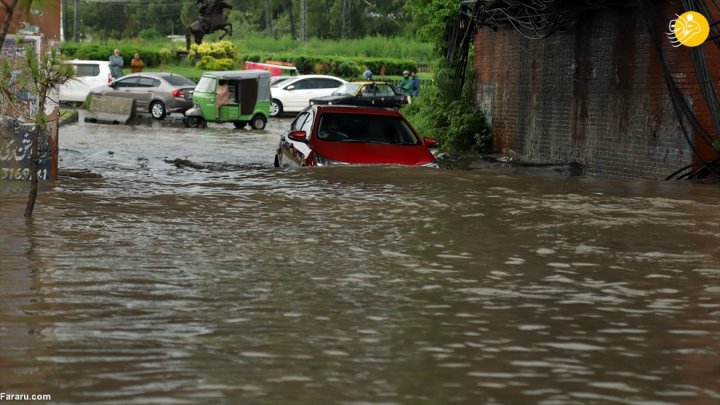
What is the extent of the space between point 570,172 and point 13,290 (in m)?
13.2

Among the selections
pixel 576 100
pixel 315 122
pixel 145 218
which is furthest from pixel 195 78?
pixel 145 218

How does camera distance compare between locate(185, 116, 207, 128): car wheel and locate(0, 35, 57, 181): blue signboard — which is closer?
locate(0, 35, 57, 181): blue signboard

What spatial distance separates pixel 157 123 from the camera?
3703 cm

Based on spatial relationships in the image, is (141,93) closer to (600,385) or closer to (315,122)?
(315,122)

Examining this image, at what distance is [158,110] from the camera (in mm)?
39125

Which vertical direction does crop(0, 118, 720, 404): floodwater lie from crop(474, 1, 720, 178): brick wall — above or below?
below

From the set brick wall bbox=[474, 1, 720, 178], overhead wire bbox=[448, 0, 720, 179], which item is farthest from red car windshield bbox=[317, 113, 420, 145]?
brick wall bbox=[474, 1, 720, 178]

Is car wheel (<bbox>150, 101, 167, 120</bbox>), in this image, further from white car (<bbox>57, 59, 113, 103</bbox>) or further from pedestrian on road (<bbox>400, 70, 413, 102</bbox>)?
pedestrian on road (<bbox>400, 70, 413, 102</bbox>)

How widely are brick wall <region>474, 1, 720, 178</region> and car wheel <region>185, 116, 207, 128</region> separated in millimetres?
12196

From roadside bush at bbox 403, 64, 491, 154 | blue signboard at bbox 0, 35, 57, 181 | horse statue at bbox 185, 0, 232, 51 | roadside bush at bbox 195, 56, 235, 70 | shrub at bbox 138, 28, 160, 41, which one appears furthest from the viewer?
shrub at bbox 138, 28, 160, 41

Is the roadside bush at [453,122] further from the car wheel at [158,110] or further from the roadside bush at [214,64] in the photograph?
the roadside bush at [214,64]

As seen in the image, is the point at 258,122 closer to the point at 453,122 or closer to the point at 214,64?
the point at 453,122

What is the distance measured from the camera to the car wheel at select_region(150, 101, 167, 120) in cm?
3903

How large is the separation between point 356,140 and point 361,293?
313 inches
